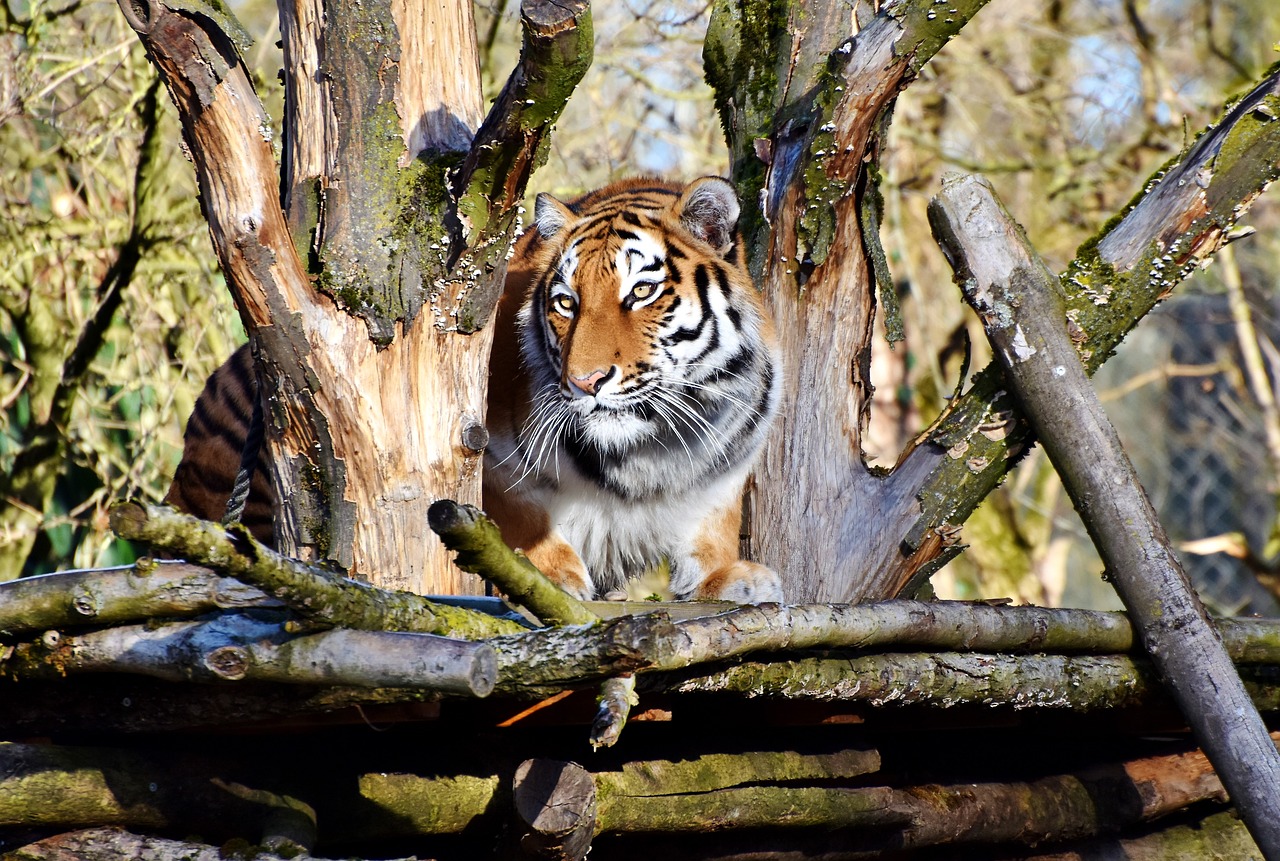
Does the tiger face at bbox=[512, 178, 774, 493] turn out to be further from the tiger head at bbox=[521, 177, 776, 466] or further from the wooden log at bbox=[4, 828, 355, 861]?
the wooden log at bbox=[4, 828, 355, 861]

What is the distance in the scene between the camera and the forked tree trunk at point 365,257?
8.94 ft

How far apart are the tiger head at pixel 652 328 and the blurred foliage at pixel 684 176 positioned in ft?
7.01

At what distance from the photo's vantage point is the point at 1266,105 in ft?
11.3

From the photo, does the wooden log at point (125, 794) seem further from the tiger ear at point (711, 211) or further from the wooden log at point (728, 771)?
the tiger ear at point (711, 211)

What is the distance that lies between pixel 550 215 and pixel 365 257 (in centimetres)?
126

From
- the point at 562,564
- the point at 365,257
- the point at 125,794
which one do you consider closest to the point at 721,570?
the point at 562,564

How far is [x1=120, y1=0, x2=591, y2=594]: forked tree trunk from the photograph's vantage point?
8.94 ft

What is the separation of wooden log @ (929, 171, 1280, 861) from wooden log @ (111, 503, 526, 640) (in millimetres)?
1795

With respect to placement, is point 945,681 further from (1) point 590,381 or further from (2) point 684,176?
(2) point 684,176

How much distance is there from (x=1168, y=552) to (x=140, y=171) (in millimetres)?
5004

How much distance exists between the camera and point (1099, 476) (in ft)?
11.1

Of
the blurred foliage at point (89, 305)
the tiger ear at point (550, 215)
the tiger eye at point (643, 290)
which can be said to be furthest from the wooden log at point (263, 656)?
the blurred foliage at point (89, 305)

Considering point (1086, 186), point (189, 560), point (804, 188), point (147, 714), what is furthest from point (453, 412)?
point (1086, 186)

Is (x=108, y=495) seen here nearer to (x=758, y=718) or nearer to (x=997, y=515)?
(x=758, y=718)
